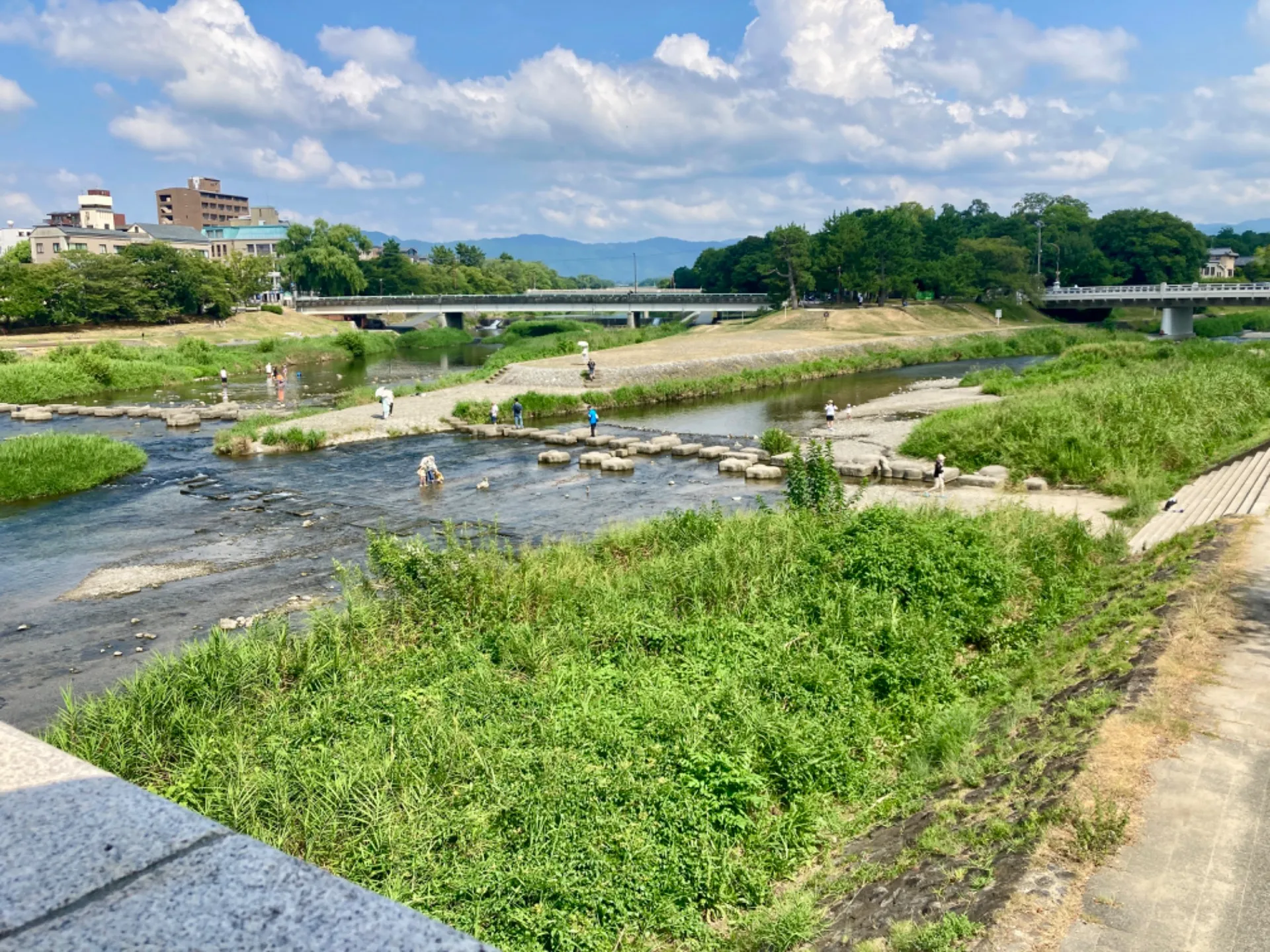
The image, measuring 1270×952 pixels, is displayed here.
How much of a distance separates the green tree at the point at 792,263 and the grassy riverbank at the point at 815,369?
19560mm

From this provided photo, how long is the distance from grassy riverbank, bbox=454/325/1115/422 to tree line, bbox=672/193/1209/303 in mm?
12878

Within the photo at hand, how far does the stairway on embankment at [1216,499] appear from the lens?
18.5 m

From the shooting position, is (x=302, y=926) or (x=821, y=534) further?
(x=821, y=534)

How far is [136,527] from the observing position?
80.6 feet

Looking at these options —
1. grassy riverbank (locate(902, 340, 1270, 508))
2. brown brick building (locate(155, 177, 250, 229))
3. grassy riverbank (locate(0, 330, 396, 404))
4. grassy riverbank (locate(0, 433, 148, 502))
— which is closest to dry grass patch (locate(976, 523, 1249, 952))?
grassy riverbank (locate(902, 340, 1270, 508))

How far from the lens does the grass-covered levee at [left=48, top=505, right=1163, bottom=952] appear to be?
7988 mm

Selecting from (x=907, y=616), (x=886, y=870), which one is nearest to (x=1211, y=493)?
(x=907, y=616)

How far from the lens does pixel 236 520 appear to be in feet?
82.7

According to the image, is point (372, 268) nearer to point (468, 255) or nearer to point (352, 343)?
point (468, 255)

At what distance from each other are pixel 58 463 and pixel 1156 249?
388 ft

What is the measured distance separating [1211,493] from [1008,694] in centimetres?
1370

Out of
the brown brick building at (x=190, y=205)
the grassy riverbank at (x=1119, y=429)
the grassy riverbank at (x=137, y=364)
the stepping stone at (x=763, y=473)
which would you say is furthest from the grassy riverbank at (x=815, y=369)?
the brown brick building at (x=190, y=205)

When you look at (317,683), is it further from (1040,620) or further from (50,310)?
(50,310)

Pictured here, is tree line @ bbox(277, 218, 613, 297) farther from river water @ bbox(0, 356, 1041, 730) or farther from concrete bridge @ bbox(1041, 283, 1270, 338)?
concrete bridge @ bbox(1041, 283, 1270, 338)
